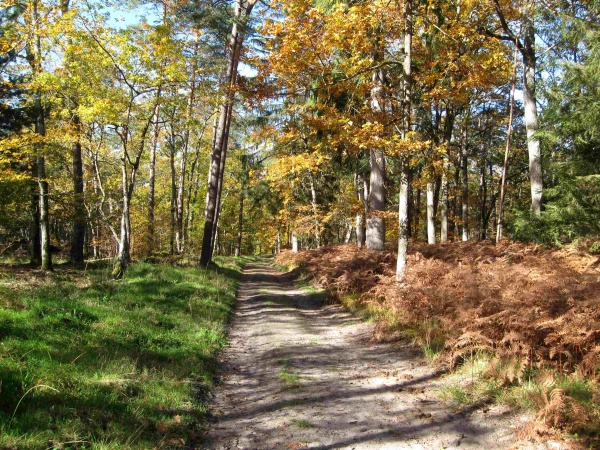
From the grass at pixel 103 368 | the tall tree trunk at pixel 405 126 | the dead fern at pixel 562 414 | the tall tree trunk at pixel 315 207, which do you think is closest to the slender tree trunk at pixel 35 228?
the grass at pixel 103 368

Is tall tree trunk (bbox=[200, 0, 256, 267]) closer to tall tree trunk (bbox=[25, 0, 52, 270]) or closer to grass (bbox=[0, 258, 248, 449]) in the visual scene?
tall tree trunk (bbox=[25, 0, 52, 270])

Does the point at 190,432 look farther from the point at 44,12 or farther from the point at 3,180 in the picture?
the point at 44,12

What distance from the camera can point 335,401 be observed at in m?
5.23

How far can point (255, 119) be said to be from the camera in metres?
28.3

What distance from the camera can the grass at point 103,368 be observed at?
3.80m

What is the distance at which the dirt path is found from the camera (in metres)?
4.24

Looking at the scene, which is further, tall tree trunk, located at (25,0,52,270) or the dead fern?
tall tree trunk, located at (25,0,52,270)

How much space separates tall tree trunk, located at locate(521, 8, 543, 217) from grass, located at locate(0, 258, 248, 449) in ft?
34.5

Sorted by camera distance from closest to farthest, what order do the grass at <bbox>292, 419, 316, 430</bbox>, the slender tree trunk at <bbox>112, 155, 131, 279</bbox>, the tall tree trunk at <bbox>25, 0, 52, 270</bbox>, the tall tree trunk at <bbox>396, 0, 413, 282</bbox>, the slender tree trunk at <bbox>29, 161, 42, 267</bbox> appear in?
the grass at <bbox>292, 419, 316, 430</bbox>
the tall tree trunk at <bbox>396, 0, 413, 282</bbox>
the slender tree trunk at <bbox>112, 155, 131, 279</bbox>
the tall tree trunk at <bbox>25, 0, 52, 270</bbox>
the slender tree trunk at <bbox>29, 161, 42, 267</bbox>

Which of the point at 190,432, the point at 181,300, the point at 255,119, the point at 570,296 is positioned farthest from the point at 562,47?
the point at 255,119

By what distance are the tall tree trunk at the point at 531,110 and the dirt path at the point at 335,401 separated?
8.03 meters

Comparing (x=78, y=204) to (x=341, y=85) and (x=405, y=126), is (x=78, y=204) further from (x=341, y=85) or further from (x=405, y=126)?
(x=405, y=126)

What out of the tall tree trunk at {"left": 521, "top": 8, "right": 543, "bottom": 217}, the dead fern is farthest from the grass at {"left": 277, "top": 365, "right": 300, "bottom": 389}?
the tall tree trunk at {"left": 521, "top": 8, "right": 543, "bottom": 217}

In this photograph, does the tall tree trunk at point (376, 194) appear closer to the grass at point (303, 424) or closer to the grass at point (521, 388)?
the grass at point (521, 388)
